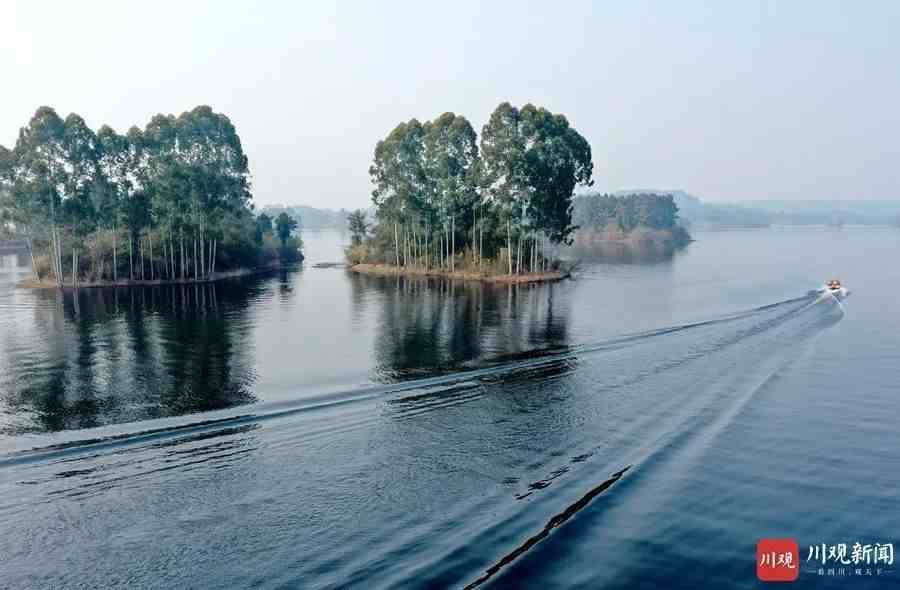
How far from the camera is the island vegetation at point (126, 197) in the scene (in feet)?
214

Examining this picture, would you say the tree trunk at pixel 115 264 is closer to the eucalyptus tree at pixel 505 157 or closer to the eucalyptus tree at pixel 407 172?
the eucalyptus tree at pixel 407 172

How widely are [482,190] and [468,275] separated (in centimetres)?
1115

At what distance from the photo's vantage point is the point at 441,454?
19375mm

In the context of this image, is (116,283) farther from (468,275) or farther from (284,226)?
(284,226)

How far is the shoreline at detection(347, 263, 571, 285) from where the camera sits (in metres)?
78.0

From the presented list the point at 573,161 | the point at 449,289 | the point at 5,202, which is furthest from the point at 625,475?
the point at 5,202

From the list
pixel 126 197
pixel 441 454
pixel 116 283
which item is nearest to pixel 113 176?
pixel 126 197

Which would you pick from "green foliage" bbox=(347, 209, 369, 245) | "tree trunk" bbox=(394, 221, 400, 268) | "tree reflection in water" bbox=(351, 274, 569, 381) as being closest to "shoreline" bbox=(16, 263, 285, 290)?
"tree reflection in water" bbox=(351, 274, 569, 381)

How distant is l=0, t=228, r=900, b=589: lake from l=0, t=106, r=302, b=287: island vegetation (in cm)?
3072

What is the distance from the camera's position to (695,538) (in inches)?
578

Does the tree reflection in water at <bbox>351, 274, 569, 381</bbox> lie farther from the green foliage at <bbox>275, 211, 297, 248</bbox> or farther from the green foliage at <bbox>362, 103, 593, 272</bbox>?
the green foliage at <bbox>275, 211, 297, 248</bbox>

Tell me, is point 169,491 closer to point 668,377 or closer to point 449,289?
point 668,377

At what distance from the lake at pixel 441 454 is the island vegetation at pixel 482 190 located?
36.0 meters

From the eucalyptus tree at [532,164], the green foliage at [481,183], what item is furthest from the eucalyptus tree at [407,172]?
the eucalyptus tree at [532,164]
